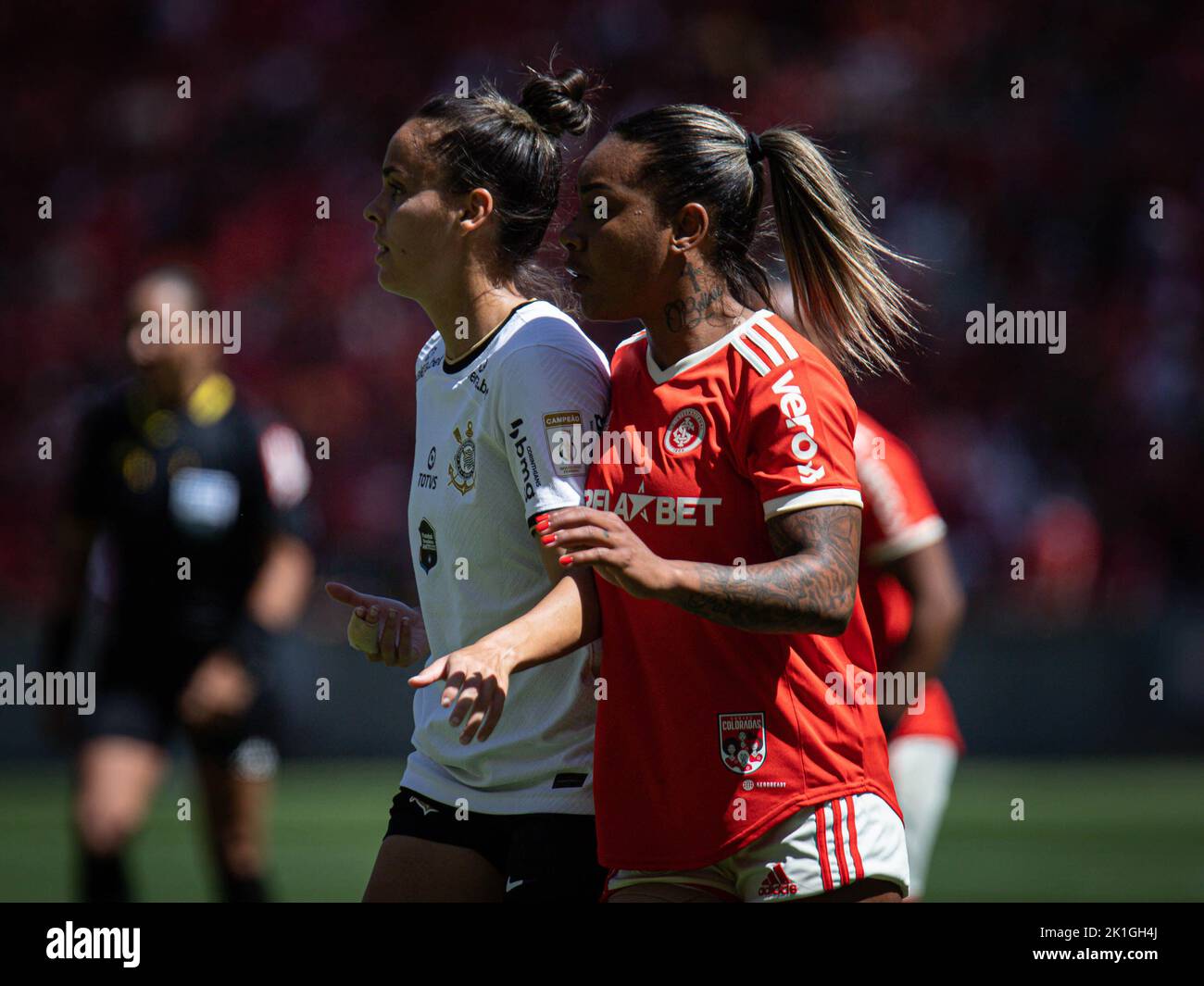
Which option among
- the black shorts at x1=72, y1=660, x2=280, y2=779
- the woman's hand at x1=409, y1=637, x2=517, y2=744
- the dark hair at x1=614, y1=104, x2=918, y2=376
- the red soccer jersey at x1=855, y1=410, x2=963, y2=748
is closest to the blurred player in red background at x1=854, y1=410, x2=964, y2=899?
the red soccer jersey at x1=855, y1=410, x2=963, y2=748

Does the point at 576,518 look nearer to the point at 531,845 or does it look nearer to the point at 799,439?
the point at 799,439

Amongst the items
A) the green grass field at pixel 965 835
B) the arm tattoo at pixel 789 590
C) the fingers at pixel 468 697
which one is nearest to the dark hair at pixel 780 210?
the arm tattoo at pixel 789 590

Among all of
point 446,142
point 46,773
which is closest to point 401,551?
point 46,773

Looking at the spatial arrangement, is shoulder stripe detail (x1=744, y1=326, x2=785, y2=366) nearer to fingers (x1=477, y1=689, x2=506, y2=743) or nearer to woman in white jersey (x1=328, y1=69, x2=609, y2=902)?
woman in white jersey (x1=328, y1=69, x2=609, y2=902)

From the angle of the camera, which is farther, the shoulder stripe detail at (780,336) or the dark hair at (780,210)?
the dark hair at (780,210)

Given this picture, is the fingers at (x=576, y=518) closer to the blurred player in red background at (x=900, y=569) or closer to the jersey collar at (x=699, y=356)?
the jersey collar at (x=699, y=356)

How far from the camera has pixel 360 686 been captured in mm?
11992

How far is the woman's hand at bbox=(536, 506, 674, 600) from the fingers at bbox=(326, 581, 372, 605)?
907 millimetres

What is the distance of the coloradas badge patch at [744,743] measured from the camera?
8.93ft

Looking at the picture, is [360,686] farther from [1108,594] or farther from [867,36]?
[867,36]

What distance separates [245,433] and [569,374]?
134 inches

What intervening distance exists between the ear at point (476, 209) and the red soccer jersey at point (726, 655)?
2.38 ft

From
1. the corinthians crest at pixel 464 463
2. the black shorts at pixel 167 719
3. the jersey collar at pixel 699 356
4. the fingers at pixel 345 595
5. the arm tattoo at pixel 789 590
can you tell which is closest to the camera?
the arm tattoo at pixel 789 590

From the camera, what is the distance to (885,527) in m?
4.26
